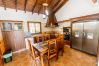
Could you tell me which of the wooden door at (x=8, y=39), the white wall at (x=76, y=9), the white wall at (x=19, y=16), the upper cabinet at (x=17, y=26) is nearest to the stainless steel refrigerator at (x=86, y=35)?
the white wall at (x=76, y=9)

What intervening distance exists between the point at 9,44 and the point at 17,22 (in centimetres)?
158

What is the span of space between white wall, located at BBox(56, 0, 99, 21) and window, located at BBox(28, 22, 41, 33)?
83.4 inches

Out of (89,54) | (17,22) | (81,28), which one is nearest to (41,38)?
(17,22)

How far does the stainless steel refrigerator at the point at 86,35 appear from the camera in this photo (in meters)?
3.48

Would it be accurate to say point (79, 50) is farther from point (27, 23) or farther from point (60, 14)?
point (27, 23)

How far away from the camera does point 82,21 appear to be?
3990mm

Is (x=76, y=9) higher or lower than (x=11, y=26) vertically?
higher

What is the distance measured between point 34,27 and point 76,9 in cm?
359

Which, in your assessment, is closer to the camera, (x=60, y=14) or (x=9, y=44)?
(x=9, y=44)

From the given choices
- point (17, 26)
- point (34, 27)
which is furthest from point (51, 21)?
point (17, 26)

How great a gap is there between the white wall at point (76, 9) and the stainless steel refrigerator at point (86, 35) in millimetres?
685

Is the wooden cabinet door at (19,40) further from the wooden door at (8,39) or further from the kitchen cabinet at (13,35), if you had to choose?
the wooden door at (8,39)

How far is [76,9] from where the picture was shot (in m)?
4.68

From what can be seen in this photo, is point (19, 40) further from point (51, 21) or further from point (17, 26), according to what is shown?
point (51, 21)
